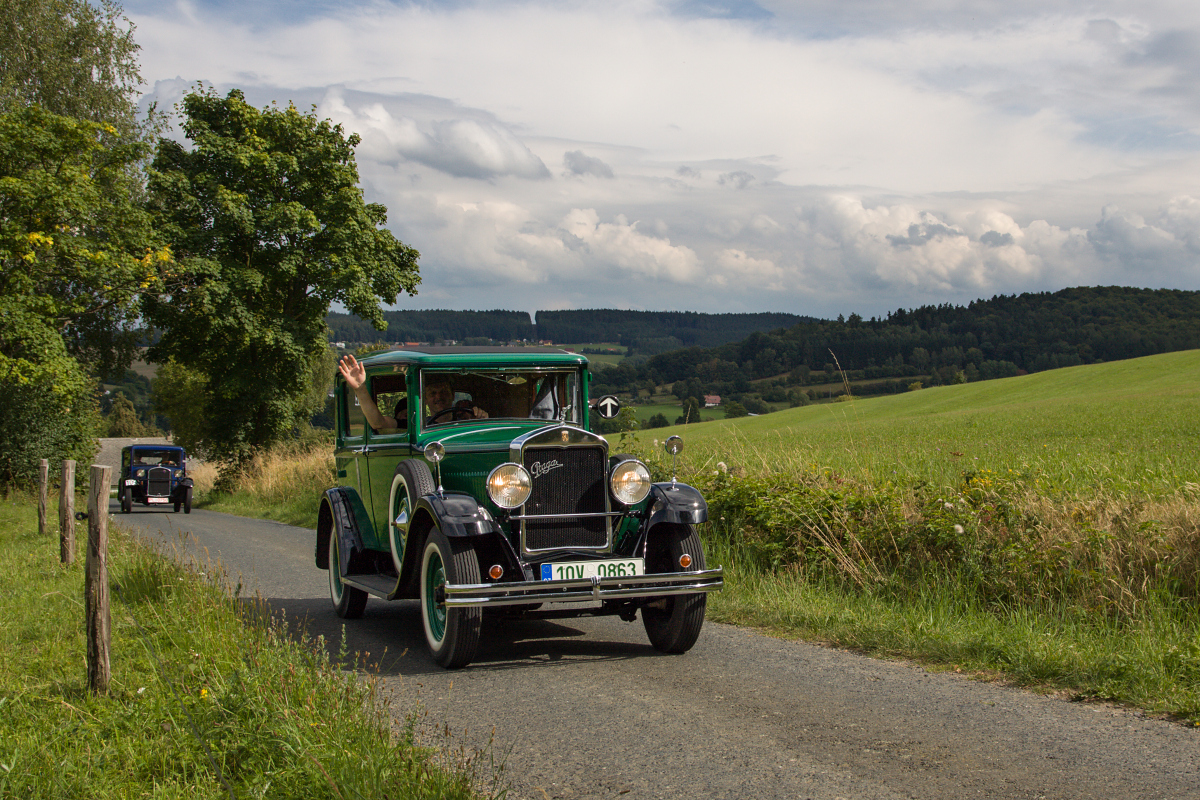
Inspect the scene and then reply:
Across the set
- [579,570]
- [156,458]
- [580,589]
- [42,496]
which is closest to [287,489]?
[156,458]

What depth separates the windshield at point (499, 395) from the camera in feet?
23.8

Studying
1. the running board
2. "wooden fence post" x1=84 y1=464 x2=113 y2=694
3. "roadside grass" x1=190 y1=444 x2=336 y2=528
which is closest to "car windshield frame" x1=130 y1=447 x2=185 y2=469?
"roadside grass" x1=190 y1=444 x2=336 y2=528

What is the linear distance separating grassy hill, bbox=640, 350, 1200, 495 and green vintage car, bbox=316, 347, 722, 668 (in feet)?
12.0

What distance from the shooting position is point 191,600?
22.1 feet

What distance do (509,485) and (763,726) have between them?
2.22m

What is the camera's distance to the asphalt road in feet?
12.4

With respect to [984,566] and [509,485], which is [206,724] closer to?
[509,485]

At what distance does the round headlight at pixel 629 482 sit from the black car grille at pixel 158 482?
2391 cm

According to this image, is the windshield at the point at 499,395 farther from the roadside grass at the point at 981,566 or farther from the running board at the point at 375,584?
the roadside grass at the point at 981,566

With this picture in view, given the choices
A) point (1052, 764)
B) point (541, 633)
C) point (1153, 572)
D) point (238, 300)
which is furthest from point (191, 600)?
point (238, 300)

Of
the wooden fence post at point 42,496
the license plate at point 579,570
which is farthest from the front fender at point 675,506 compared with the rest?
the wooden fence post at point 42,496

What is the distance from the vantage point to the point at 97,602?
5074mm

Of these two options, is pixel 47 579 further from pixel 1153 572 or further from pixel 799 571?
pixel 1153 572

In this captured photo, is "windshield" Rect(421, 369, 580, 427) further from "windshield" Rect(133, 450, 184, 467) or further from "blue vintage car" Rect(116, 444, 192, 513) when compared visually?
"windshield" Rect(133, 450, 184, 467)
